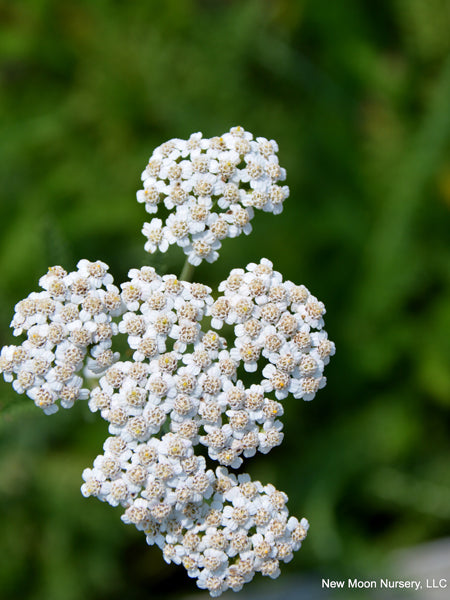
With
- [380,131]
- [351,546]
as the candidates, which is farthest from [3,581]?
[380,131]

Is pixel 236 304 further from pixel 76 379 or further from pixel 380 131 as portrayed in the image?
pixel 380 131

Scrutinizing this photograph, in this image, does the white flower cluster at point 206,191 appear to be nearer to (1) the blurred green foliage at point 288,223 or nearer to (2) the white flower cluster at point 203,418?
(2) the white flower cluster at point 203,418

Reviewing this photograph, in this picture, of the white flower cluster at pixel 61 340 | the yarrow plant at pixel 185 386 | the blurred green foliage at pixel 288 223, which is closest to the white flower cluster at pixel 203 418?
the yarrow plant at pixel 185 386

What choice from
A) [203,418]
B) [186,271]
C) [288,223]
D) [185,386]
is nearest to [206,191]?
[186,271]

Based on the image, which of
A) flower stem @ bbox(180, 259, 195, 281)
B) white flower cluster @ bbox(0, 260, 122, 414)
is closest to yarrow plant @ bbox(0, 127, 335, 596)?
white flower cluster @ bbox(0, 260, 122, 414)

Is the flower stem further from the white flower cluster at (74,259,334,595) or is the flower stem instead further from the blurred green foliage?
the blurred green foliage
